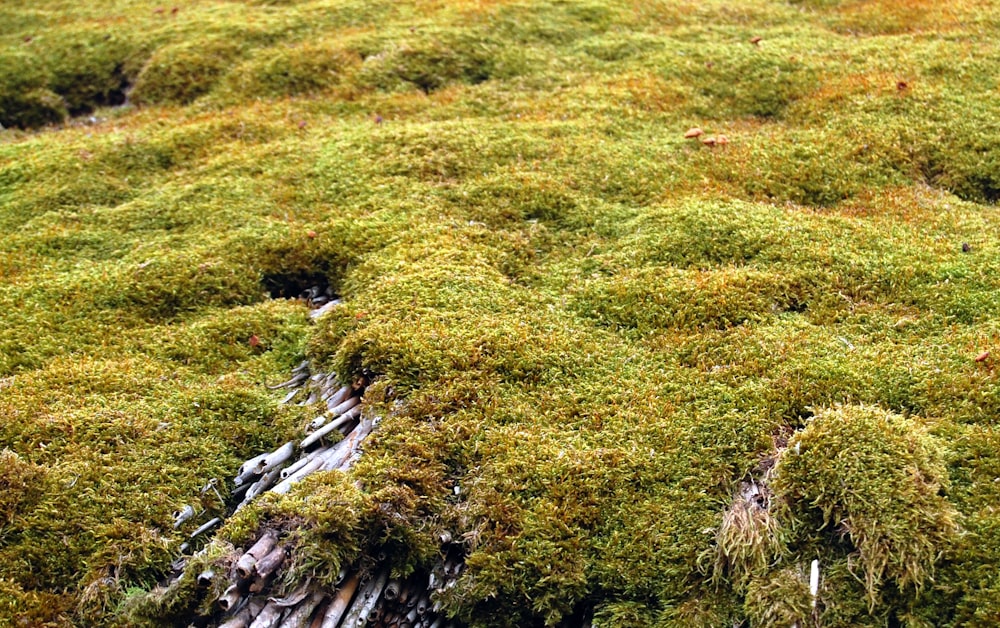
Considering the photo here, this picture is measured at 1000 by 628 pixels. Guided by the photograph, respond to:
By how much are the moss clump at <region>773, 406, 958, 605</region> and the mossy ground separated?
21 millimetres

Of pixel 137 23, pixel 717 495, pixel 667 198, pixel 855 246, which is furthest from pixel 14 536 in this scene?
pixel 137 23

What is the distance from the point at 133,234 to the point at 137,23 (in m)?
7.27

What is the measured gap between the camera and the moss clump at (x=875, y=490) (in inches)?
220

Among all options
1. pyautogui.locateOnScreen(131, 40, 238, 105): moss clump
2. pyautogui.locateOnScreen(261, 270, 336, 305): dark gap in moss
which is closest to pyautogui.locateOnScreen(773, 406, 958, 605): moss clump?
pyautogui.locateOnScreen(261, 270, 336, 305): dark gap in moss

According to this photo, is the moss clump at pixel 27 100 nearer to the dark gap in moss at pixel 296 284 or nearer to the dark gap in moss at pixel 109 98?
the dark gap in moss at pixel 109 98

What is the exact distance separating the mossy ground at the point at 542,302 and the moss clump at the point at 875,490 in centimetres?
2

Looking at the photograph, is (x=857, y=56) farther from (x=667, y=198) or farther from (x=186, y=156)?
(x=186, y=156)

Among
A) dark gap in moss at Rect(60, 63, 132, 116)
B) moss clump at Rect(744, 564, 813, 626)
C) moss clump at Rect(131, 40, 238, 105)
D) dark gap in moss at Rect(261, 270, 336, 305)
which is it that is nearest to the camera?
moss clump at Rect(744, 564, 813, 626)

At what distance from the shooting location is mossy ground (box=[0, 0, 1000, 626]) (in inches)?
238

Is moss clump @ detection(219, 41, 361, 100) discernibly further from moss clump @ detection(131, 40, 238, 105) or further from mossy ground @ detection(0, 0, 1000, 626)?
moss clump @ detection(131, 40, 238, 105)

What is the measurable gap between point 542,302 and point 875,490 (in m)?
3.57

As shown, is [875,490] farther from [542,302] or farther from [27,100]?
[27,100]

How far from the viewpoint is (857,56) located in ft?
40.1

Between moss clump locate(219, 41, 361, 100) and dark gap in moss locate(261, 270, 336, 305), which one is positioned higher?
moss clump locate(219, 41, 361, 100)
